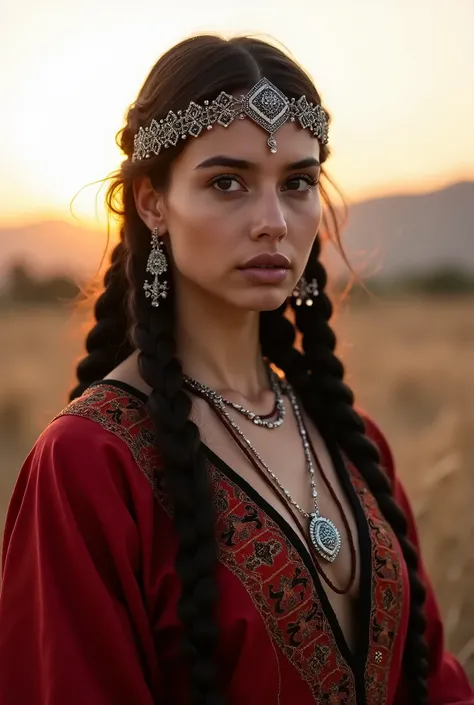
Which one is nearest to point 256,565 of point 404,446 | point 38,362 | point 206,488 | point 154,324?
point 206,488

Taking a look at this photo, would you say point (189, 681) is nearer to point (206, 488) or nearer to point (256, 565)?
point (256, 565)

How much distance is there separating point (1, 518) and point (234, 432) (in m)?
3.25

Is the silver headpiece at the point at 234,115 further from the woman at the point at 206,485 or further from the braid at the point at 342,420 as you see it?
the braid at the point at 342,420

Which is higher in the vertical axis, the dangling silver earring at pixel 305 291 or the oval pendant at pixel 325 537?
the dangling silver earring at pixel 305 291

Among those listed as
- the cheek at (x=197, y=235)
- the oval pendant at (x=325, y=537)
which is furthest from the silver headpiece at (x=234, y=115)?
the oval pendant at (x=325, y=537)

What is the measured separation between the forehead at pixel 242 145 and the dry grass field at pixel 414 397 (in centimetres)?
68

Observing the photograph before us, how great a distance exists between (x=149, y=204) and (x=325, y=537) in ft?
2.64

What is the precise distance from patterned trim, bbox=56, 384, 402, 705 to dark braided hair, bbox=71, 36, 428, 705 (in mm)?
41

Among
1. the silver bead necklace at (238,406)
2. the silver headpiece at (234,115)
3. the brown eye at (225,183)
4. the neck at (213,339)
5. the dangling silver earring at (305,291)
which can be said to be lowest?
the silver bead necklace at (238,406)

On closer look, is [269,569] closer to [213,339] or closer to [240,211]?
[213,339]

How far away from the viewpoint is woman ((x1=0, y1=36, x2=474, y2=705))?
63.0 inches

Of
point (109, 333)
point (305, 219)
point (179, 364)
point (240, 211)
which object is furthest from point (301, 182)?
point (109, 333)

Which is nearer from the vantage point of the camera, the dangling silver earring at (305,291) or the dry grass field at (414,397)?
the dangling silver earring at (305,291)

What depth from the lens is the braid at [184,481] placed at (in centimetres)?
Answer: 162
